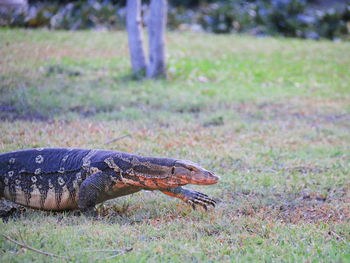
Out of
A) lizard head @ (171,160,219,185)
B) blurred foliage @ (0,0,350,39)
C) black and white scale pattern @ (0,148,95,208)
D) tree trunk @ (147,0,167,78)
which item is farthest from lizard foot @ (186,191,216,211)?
blurred foliage @ (0,0,350,39)

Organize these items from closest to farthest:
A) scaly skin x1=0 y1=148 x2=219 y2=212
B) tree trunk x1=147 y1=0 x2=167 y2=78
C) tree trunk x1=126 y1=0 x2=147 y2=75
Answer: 1. scaly skin x1=0 y1=148 x2=219 y2=212
2. tree trunk x1=147 y1=0 x2=167 y2=78
3. tree trunk x1=126 y1=0 x2=147 y2=75

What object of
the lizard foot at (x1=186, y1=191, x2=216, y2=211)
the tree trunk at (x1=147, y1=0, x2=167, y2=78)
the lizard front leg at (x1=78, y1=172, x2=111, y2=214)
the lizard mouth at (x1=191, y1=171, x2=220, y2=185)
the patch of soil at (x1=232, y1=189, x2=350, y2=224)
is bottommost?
the patch of soil at (x1=232, y1=189, x2=350, y2=224)

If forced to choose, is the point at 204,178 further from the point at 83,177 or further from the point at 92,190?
the point at 83,177

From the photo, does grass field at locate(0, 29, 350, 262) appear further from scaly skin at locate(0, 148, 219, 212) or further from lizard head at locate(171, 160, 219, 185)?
lizard head at locate(171, 160, 219, 185)

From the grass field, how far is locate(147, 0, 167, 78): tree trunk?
45 centimetres

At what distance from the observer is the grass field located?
11.6 feet

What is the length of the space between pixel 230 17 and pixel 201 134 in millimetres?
12097

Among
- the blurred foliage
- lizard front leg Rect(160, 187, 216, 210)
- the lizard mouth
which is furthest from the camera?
the blurred foliage

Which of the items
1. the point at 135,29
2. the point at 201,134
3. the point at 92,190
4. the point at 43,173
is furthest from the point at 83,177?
the point at 135,29

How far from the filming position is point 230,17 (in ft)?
59.5

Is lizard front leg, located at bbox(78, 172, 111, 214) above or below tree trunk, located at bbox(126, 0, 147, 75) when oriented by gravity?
below

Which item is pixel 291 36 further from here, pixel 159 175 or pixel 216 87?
pixel 159 175

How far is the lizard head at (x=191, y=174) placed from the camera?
12.5 ft

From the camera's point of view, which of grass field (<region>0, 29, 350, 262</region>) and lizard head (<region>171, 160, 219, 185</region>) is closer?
grass field (<region>0, 29, 350, 262</region>)
